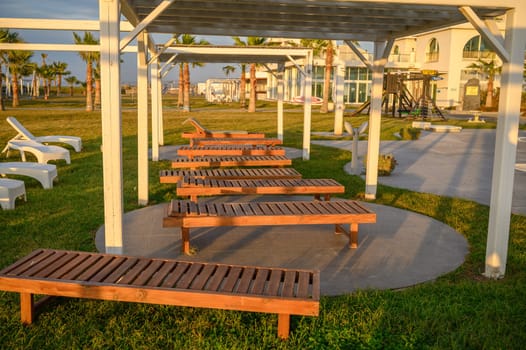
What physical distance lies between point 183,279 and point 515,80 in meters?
3.94

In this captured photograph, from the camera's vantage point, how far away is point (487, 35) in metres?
5.14

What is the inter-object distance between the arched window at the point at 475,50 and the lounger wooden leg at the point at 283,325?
48.3 metres

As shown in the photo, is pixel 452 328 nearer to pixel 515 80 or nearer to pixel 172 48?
pixel 515 80

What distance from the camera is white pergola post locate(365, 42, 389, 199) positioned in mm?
8633

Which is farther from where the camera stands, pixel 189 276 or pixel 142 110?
pixel 142 110

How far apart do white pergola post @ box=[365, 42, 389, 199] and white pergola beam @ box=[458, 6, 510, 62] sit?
3.28 m

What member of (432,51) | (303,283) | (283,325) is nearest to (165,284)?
(283,325)

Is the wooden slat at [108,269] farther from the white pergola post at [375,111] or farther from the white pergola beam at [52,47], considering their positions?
the white pergola beam at [52,47]

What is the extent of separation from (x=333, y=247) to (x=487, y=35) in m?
2.98

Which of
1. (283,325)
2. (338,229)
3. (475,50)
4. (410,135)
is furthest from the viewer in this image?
(475,50)

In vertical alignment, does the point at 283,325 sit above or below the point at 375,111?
below

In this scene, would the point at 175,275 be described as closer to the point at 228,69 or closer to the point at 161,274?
the point at 161,274

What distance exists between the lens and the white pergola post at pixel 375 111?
8633 mm

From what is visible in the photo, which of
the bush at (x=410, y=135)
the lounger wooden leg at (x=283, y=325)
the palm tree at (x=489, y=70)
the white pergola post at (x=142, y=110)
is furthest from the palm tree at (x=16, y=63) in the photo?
the lounger wooden leg at (x=283, y=325)
